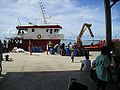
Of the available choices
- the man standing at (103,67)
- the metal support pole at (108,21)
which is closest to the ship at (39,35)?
the metal support pole at (108,21)

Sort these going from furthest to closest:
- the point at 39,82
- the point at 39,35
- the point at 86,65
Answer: the point at 39,35 → the point at 86,65 → the point at 39,82

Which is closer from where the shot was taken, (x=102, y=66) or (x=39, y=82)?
(x=102, y=66)

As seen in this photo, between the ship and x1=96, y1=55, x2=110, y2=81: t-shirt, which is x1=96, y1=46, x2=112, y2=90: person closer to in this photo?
x1=96, y1=55, x2=110, y2=81: t-shirt

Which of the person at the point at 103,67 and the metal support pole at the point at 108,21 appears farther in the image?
the metal support pole at the point at 108,21

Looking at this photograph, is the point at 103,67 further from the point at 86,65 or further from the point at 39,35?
the point at 39,35

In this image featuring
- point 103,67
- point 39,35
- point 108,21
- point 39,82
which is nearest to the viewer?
point 103,67

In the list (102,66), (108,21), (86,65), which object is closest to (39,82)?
(86,65)

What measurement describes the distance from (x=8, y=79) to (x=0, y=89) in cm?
200

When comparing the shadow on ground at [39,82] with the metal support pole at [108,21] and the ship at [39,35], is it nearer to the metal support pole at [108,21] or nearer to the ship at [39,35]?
the metal support pole at [108,21]

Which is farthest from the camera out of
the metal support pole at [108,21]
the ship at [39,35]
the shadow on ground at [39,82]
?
the ship at [39,35]

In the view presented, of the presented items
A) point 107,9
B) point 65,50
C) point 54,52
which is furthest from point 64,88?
point 54,52

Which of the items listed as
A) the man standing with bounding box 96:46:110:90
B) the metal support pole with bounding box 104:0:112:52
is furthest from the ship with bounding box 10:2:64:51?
the man standing with bounding box 96:46:110:90

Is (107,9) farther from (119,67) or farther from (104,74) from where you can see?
(104,74)

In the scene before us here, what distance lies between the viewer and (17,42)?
42.0 meters
